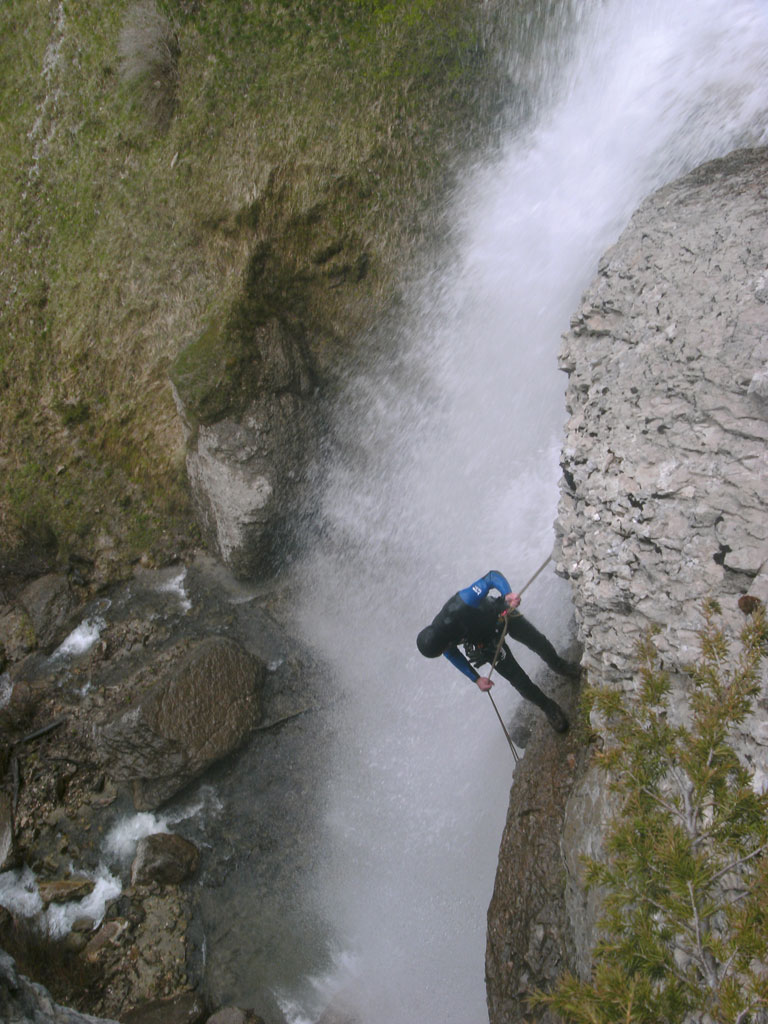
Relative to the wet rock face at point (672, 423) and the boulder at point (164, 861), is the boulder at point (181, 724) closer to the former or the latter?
the boulder at point (164, 861)

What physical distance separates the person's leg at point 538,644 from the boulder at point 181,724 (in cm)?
464

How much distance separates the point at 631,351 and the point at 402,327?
13.8 ft

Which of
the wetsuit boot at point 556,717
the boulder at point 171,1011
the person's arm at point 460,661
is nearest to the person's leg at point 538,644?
the wetsuit boot at point 556,717

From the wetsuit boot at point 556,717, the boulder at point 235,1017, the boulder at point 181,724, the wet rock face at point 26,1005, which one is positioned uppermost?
the wetsuit boot at point 556,717

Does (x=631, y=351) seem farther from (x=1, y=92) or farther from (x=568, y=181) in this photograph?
(x=1, y=92)

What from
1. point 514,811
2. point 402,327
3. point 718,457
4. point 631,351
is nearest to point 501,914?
point 514,811

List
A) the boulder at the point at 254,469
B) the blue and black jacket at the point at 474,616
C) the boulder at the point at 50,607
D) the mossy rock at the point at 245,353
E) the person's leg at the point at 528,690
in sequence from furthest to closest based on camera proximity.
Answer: the boulder at the point at 50,607 → the boulder at the point at 254,469 → the mossy rock at the point at 245,353 → the person's leg at the point at 528,690 → the blue and black jacket at the point at 474,616

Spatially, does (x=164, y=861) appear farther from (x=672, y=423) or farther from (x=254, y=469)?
(x=672, y=423)

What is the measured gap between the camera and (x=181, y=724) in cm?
949

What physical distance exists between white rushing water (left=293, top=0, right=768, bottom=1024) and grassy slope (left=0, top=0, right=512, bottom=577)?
115 cm

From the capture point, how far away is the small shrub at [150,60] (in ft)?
33.0

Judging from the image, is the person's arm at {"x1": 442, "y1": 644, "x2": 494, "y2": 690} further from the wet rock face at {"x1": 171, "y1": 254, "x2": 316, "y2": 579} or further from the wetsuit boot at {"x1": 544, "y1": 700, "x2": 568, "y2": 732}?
the wet rock face at {"x1": 171, "y1": 254, "x2": 316, "y2": 579}

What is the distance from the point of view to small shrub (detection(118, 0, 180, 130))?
10.1m

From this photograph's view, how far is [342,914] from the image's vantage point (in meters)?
8.66
